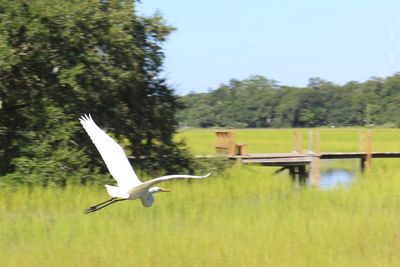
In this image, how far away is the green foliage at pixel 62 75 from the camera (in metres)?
11.7

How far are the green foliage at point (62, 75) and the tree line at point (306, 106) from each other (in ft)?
154

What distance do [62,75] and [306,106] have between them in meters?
62.6

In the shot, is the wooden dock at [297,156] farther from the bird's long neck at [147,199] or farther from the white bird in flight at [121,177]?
the bird's long neck at [147,199]

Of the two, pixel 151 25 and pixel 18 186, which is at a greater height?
pixel 151 25

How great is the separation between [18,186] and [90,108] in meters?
2.70

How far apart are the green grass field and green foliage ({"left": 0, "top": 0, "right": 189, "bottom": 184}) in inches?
54.7

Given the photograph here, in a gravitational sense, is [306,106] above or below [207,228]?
above

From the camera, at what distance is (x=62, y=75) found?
473 inches

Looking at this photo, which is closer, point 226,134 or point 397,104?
point 226,134

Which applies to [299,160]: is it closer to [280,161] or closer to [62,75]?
[280,161]

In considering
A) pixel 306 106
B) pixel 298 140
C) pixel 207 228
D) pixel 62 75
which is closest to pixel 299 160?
pixel 298 140

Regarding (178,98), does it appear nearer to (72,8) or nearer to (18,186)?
(72,8)

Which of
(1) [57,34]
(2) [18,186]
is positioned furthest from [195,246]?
(1) [57,34]

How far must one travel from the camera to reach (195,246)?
6586 millimetres
